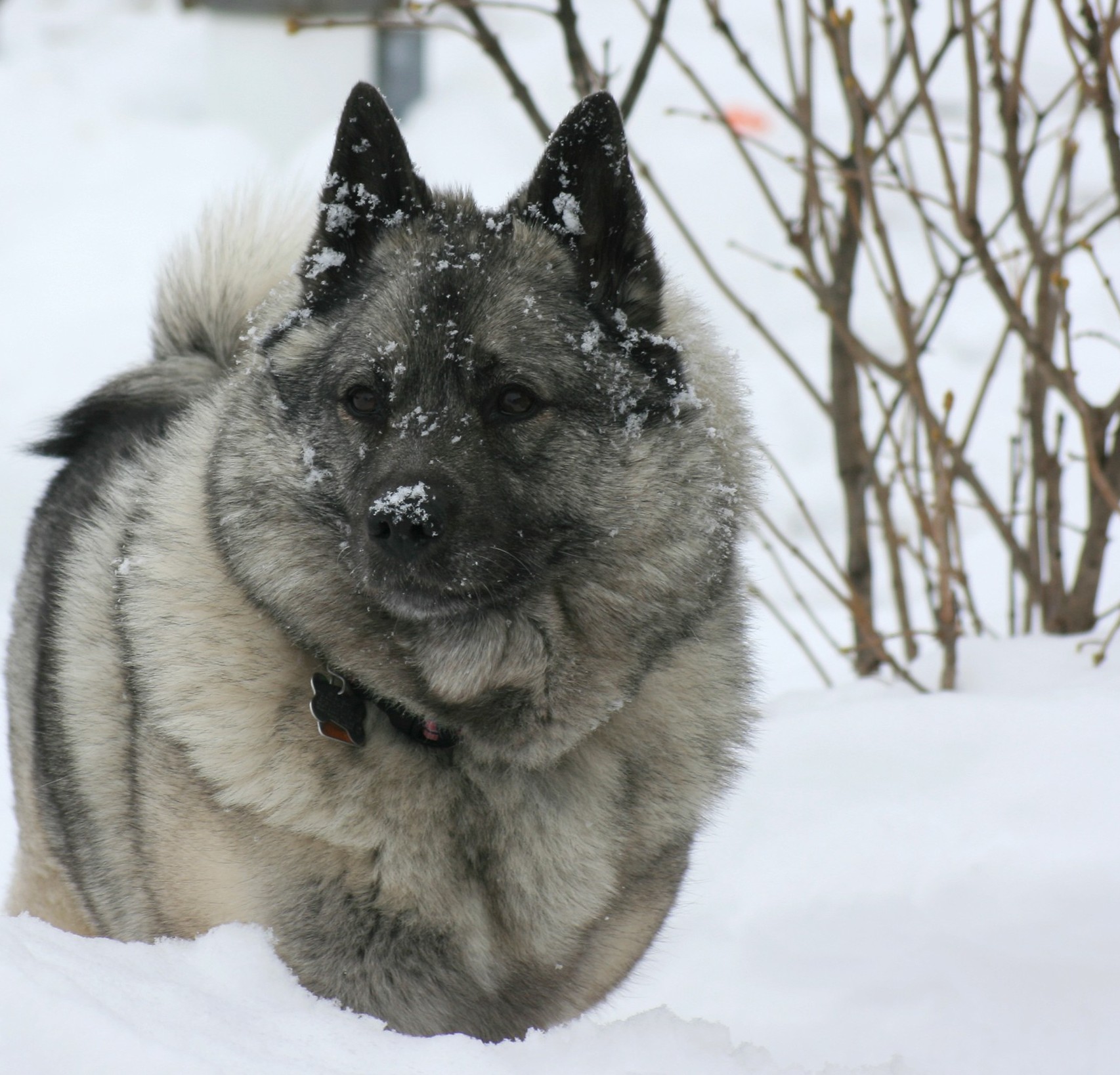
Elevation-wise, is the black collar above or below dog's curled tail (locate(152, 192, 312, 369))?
below

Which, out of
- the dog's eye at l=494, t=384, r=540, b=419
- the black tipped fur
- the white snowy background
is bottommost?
the white snowy background

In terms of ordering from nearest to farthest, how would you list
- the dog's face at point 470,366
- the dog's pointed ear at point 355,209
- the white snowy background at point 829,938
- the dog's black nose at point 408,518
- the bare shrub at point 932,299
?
the white snowy background at point 829,938, the dog's black nose at point 408,518, the dog's face at point 470,366, the dog's pointed ear at point 355,209, the bare shrub at point 932,299

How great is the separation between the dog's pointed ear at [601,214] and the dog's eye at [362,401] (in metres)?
0.42

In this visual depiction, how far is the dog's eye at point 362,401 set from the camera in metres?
2.07

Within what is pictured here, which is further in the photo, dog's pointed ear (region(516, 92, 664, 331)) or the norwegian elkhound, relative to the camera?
dog's pointed ear (region(516, 92, 664, 331))

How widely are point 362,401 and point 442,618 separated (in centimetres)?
39

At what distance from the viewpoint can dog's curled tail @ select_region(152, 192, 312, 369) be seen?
283cm

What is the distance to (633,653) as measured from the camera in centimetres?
215

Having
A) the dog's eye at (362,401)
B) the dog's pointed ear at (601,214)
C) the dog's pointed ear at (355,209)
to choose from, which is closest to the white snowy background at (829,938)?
the dog's pointed ear at (355,209)

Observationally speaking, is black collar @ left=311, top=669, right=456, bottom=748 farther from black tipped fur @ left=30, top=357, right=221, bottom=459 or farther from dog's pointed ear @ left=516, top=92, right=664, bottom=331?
black tipped fur @ left=30, top=357, right=221, bottom=459

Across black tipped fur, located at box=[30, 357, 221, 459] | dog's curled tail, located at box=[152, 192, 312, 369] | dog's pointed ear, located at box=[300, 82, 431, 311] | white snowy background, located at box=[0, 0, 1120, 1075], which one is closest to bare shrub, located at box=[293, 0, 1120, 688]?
white snowy background, located at box=[0, 0, 1120, 1075]

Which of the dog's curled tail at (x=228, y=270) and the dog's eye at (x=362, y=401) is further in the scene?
the dog's curled tail at (x=228, y=270)

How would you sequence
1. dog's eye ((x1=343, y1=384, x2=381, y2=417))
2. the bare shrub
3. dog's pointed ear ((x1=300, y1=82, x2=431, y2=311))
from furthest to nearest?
the bare shrub → dog's pointed ear ((x1=300, y1=82, x2=431, y2=311)) → dog's eye ((x1=343, y1=384, x2=381, y2=417))

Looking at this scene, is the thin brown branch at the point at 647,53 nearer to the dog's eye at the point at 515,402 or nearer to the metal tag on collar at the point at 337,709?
the dog's eye at the point at 515,402
